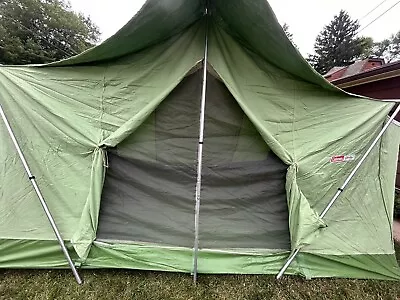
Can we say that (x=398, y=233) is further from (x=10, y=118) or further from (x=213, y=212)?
(x=10, y=118)

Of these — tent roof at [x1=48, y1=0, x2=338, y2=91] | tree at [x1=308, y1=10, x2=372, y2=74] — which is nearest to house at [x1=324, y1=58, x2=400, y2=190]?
tent roof at [x1=48, y1=0, x2=338, y2=91]

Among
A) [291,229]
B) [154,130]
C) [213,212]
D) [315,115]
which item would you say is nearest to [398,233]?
[291,229]

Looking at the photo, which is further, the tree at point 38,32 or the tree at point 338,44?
the tree at point 338,44

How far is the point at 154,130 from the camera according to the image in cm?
186

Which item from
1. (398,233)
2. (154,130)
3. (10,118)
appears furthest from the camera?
(398,233)

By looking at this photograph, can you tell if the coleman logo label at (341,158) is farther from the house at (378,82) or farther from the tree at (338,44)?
the tree at (338,44)

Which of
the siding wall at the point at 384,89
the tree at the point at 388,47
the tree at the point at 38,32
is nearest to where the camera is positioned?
the siding wall at the point at 384,89

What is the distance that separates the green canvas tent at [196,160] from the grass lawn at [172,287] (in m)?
0.11

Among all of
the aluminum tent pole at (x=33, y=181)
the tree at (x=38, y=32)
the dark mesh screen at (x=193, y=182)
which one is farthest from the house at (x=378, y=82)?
the tree at (x=38, y=32)

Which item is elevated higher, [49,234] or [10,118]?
[10,118]

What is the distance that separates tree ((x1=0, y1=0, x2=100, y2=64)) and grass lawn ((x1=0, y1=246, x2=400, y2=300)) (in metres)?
16.1

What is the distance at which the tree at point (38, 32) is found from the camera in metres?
13.0

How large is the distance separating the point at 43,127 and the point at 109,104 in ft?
1.89

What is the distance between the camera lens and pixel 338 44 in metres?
25.4
